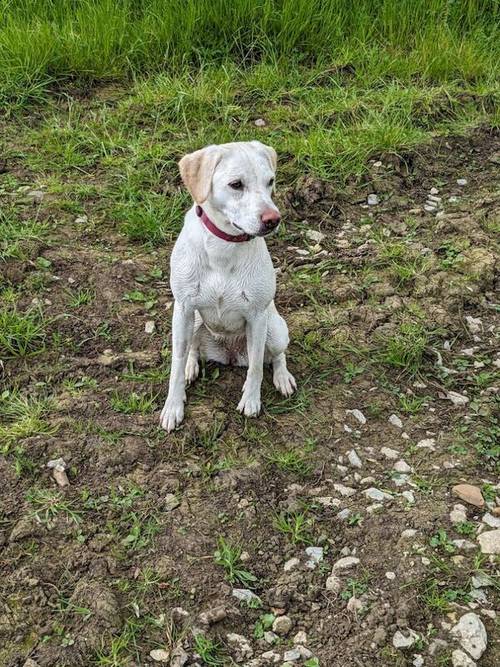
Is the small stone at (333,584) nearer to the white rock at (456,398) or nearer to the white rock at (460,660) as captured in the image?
the white rock at (460,660)

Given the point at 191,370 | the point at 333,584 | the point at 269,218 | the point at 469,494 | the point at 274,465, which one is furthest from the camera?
the point at 191,370

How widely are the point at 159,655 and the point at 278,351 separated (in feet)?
4.92

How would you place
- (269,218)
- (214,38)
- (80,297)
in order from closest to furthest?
(269,218) → (80,297) → (214,38)

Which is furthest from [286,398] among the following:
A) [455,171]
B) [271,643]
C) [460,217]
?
[455,171]

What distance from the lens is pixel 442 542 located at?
10.0 feet

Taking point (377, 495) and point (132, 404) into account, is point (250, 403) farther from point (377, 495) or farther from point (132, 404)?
point (377, 495)

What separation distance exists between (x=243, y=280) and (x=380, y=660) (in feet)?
4.89

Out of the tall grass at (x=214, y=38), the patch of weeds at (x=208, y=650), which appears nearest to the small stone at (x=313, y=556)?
the patch of weeds at (x=208, y=650)

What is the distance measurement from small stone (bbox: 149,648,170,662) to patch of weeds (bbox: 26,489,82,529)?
0.63m

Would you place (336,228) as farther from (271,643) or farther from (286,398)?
(271,643)

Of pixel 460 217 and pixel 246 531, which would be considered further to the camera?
pixel 460 217

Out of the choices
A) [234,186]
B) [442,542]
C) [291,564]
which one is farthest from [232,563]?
[234,186]

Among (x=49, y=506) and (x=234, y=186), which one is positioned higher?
(x=234, y=186)

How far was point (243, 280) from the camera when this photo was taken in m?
3.30
